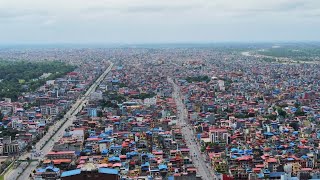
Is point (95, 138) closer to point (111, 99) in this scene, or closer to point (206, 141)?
point (206, 141)

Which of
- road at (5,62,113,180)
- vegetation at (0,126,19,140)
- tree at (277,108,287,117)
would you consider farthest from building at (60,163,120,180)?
tree at (277,108,287,117)

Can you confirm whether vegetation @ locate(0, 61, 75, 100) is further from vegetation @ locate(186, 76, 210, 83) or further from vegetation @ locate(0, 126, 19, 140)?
vegetation @ locate(186, 76, 210, 83)

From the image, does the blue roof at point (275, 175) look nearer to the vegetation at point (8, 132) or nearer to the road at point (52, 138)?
the road at point (52, 138)

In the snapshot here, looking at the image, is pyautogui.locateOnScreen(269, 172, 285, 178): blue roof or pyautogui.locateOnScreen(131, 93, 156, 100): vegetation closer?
pyautogui.locateOnScreen(269, 172, 285, 178): blue roof

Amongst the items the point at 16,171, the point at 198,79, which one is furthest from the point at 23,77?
the point at 16,171

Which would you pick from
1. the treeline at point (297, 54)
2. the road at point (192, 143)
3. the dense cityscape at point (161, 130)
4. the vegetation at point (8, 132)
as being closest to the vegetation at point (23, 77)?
the dense cityscape at point (161, 130)

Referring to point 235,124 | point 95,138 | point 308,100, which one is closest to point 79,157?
point 95,138
